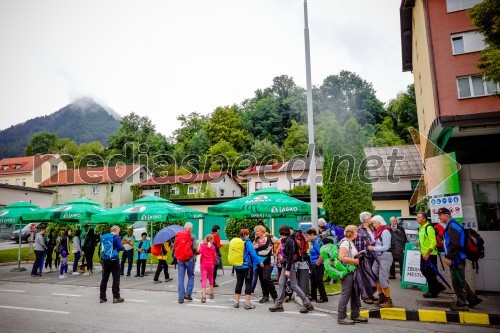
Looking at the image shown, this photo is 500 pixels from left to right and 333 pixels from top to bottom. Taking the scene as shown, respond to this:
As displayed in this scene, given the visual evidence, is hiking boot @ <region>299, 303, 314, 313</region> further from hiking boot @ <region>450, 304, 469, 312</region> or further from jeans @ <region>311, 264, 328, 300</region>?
hiking boot @ <region>450, 304, 469, 312</region>

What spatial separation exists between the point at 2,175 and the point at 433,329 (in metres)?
71.3

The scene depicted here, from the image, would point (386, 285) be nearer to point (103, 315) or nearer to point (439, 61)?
point (103, 315)

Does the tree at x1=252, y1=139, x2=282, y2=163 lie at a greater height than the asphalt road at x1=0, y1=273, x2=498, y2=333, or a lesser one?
greater

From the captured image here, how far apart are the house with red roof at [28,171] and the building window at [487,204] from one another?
64329mm

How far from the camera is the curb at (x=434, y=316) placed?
641 cm

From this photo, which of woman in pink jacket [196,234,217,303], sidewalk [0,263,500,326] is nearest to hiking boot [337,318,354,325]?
sidewalk [0,263,500,326]

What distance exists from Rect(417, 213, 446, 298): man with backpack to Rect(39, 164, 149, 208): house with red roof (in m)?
44.4

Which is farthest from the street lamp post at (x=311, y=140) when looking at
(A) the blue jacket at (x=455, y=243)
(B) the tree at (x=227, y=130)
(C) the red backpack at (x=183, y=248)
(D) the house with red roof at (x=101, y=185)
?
(B) the tree at (x=227, y=130)

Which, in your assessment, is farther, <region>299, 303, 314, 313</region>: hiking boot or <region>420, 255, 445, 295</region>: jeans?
<region>420, 255, 445, 295</region>: jeans

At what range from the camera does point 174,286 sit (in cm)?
1109

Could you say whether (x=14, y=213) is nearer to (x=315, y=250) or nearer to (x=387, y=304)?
(x=315, y=250)

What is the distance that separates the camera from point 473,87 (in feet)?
56.4

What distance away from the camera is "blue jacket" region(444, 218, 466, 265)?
6996mm

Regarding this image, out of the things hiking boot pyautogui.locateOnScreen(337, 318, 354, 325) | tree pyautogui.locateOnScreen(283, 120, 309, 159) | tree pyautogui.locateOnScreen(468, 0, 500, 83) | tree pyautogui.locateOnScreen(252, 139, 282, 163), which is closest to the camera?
hiking boot pyautogui.locateOnScreen(337, 318, 354, 325)
